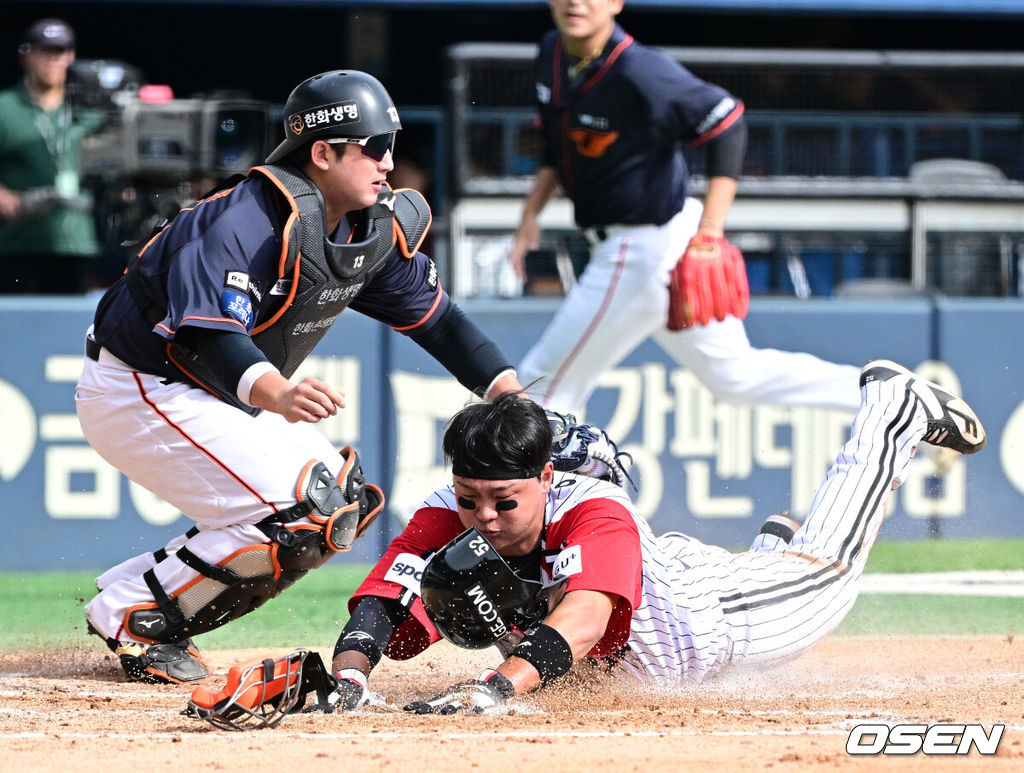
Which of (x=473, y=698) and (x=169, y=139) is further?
(x=169, y=139)

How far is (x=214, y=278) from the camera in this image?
163 inches

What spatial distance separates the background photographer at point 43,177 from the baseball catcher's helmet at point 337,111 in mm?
3923

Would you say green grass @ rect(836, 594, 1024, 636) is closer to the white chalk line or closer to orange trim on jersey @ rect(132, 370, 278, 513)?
the white chalk line

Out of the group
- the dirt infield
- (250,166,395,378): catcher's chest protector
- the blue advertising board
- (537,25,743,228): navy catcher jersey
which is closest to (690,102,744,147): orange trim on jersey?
(537,25,743,228): navy catcher jersey

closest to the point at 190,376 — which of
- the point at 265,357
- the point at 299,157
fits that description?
the point at 265,357

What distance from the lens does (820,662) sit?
5.14 metres

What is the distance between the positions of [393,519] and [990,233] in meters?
4.35

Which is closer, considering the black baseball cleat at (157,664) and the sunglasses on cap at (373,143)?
the sunglasses on cap at (373,143)

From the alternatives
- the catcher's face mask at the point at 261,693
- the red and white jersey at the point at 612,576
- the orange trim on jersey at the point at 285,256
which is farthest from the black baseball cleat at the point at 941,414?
the catcher's face mask at the point at 261,693

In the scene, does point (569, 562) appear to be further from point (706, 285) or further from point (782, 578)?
point (706, 285)

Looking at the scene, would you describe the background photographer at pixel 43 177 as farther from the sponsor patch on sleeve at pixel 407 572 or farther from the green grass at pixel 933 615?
the sponsor patch on sleeve at pixel 407 572

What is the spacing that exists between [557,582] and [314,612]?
9.10 ft

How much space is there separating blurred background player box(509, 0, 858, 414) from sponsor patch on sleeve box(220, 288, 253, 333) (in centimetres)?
261

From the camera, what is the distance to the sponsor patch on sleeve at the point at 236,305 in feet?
13.5
